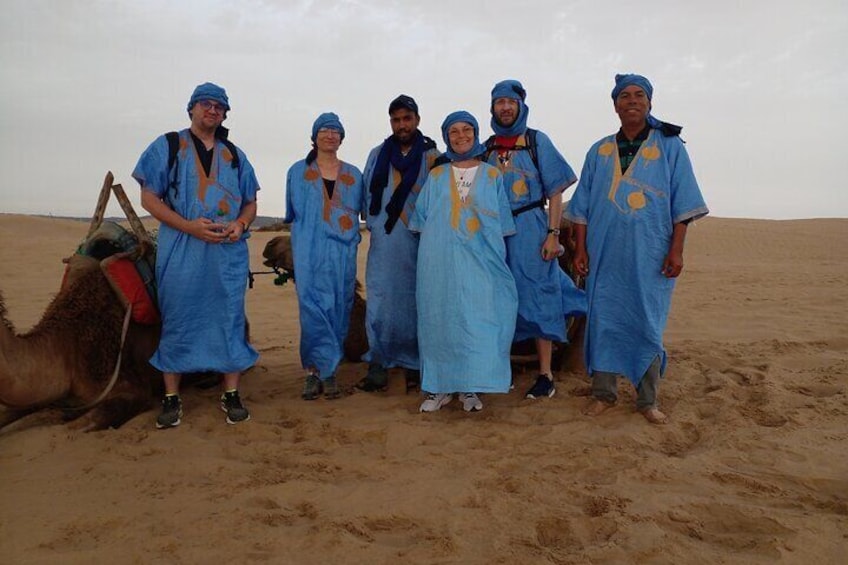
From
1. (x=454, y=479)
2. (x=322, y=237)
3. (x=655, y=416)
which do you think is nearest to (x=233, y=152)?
(x=322, y=237)

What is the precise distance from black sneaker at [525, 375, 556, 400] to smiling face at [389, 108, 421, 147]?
1993 millimetres

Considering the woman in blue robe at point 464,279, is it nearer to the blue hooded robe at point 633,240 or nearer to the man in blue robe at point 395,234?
the man in blue robe at point 395,234

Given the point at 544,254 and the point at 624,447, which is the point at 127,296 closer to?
the point at 544,254

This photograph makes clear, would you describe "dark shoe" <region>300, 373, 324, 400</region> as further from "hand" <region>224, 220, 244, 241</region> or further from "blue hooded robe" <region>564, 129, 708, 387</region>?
"blue hooded robe" <region>564, 129, 708, 387</region>

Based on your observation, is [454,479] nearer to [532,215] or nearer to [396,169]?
[532,215]

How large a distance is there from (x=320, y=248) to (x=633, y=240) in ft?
7.18

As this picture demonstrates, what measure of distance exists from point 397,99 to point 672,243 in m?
2.15

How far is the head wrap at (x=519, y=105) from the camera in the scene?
4.50m

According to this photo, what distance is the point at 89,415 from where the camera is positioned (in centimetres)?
402

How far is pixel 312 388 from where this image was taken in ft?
16.2

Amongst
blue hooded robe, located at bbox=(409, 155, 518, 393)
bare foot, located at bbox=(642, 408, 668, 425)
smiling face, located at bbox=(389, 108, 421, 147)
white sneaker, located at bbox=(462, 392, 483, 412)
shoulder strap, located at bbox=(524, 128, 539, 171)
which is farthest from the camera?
smiling face, located at bbox=(389, 108, 421, 147)

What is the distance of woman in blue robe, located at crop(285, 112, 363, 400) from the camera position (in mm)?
4840

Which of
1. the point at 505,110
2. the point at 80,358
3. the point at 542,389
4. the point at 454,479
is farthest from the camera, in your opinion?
the point at 542,389

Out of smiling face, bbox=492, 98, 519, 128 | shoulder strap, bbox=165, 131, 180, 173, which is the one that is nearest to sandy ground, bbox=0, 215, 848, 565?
shoulder strap, bbox=165, 131, 180, 173
